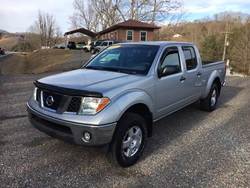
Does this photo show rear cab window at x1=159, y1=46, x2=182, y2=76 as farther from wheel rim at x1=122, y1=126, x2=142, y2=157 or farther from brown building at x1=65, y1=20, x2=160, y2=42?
brown building at x1=65, y1=20, x2=160, y2=42

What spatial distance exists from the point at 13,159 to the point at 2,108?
3.02m

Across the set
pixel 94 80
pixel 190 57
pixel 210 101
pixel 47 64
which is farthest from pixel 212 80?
Result: pixel 47 64

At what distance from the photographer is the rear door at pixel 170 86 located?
4633 millimetres

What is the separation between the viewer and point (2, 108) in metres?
6.70

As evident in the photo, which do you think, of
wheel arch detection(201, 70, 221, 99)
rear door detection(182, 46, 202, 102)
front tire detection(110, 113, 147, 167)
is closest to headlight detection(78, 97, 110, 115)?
front tire detection(110, 113, 147, 167)

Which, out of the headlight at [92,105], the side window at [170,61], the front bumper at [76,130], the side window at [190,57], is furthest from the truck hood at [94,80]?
the side window at [190,57]

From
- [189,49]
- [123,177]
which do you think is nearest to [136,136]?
[123,177]

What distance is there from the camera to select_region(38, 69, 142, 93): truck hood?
3.70 m

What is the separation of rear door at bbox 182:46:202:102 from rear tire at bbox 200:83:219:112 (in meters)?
0.67

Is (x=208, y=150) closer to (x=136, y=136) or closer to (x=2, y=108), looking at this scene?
(x=136, y=136)

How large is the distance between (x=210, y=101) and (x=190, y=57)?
5.25 feet

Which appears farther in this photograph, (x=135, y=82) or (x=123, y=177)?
(x=135, y=82)

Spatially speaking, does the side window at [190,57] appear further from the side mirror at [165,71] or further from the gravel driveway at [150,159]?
the gravel driveway at [150,159]

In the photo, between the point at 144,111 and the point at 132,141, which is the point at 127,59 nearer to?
the point at 144,111
